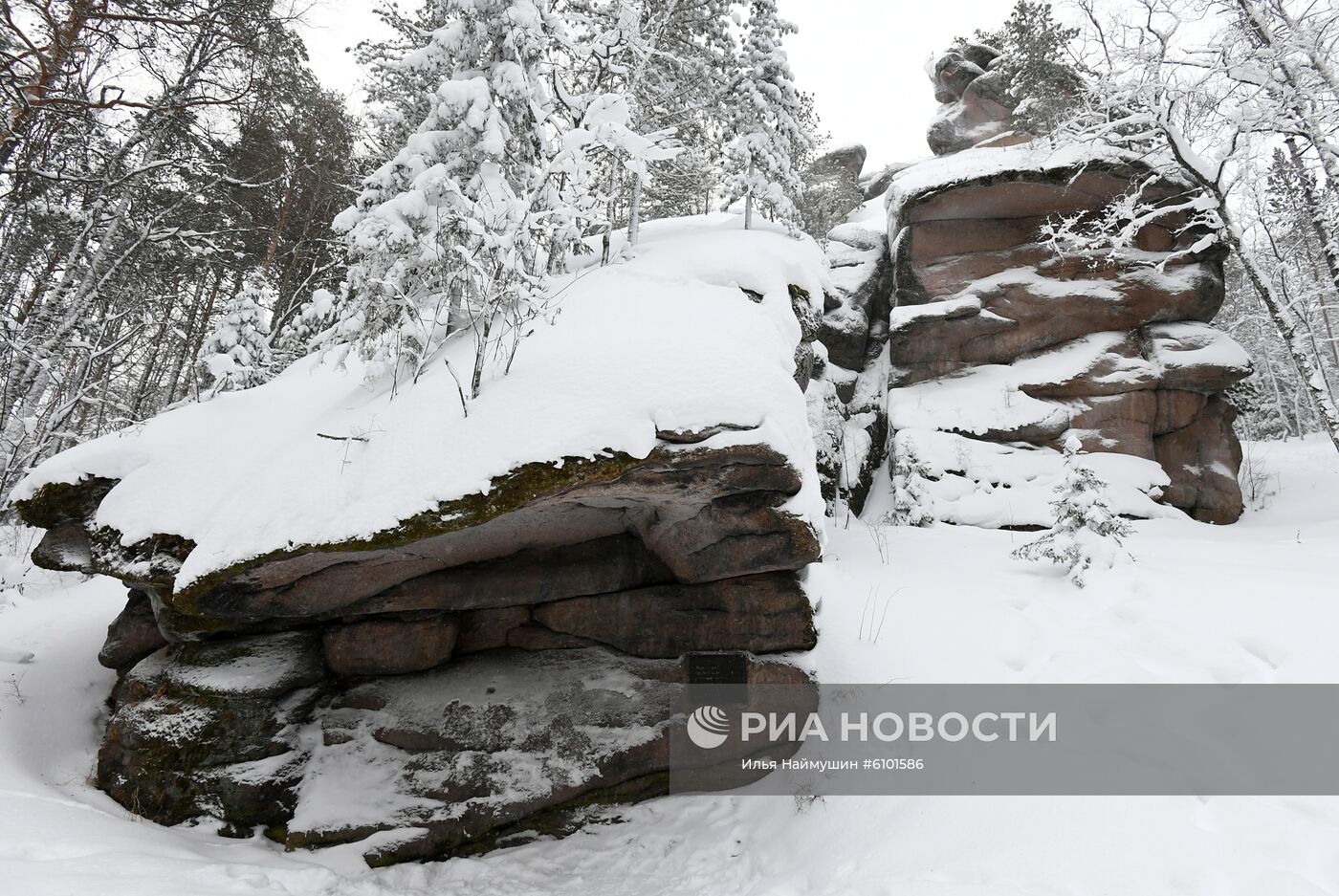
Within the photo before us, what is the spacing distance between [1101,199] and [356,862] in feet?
58.6

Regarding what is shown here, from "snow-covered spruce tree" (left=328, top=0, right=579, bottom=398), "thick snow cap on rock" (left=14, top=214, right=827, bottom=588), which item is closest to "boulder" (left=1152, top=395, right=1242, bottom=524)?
"thick snow cap on rock" (left=14, top=214, right=827, bottom=588)

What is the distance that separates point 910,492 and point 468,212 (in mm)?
9289

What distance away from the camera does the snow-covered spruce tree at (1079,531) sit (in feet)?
20.3

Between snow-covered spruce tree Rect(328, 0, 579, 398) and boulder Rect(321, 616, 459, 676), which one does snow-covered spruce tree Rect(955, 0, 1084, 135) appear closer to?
snow-covered spruce tree Rect(328, 0, 579, 398)

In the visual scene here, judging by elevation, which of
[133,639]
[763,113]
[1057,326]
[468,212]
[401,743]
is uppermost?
[763,113]

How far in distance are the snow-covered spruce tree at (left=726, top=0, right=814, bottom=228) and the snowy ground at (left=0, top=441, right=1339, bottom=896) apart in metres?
9.85

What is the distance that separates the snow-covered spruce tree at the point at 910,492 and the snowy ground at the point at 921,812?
3.43m

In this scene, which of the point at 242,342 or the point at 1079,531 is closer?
the point at 1079,531

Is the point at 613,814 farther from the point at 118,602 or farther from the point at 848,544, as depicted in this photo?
the point at 118,602

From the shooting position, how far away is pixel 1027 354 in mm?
13141

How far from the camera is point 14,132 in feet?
17.0

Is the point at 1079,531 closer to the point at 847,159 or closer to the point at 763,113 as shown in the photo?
the point at 763,113

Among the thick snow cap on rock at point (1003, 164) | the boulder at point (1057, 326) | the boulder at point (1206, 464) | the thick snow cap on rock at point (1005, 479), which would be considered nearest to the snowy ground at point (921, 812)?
the thick snow cap on rock at point (1005, 479)

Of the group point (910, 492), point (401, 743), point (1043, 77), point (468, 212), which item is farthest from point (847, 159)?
point (401, 743)
